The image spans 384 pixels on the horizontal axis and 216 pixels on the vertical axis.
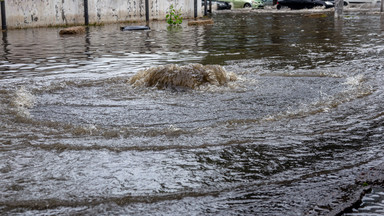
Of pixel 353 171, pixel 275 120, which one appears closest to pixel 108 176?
pixel 353 171

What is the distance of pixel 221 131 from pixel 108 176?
145cm

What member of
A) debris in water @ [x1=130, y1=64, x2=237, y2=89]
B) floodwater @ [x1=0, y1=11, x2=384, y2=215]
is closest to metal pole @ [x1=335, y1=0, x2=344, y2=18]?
floodwater @ [x1=0, y1=11, x2=384, y2=215]

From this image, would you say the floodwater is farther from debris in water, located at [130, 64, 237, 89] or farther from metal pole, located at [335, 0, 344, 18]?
metal pole, located at [335, 0, 344, 18]

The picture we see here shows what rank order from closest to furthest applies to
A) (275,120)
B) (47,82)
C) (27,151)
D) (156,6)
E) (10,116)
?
(27,151), (275,120), (10,116), (47,82), (156,6)

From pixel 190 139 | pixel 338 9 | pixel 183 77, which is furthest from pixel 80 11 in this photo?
pixel 190 139

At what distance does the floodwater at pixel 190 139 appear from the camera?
3.03m

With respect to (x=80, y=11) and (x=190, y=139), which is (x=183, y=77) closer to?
(x=190, y=139)

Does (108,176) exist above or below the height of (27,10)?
below

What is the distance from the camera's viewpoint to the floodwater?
3025 millimetres

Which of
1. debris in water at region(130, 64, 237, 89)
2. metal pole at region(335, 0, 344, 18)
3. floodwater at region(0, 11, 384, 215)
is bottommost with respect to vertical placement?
floodwater at region(0, 11, 384, 215)

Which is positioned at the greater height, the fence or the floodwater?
the fence

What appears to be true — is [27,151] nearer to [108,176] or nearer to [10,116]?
[108,176]

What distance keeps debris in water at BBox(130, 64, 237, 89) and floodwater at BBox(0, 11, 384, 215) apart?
0.48ft

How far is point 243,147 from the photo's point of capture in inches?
159
